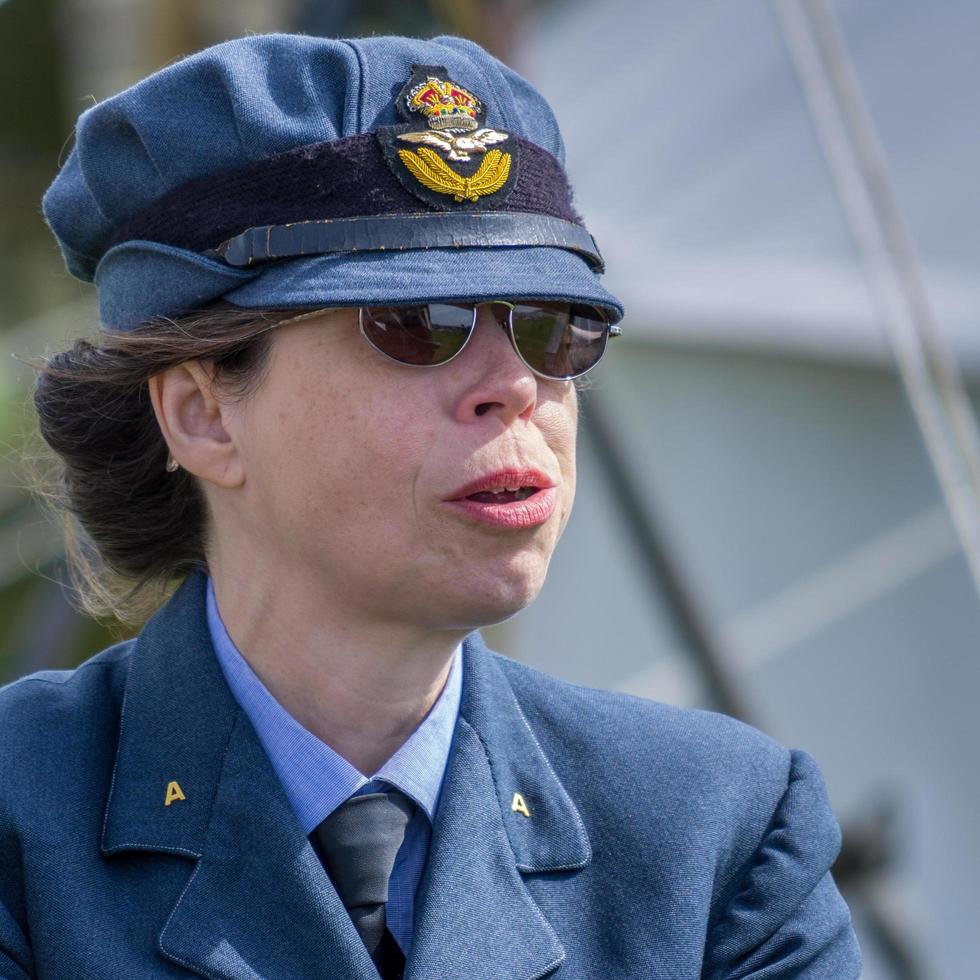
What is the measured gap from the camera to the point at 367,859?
5.68 ft

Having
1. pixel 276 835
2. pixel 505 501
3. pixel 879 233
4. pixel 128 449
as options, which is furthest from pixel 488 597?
pixel 879 233

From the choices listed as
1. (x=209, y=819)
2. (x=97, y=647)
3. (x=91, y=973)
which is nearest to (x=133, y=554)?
(x=209, y=819)

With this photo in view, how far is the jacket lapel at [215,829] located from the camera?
165 centimetres

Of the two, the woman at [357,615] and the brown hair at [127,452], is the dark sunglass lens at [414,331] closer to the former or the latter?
the woman at [357,615]

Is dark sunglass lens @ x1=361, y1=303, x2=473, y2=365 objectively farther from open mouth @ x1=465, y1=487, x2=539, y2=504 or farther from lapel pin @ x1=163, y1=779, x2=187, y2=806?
lapel pin @ x1=163, y1=779, x2=187, y2=806

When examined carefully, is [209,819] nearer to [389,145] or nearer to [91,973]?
[91,973]

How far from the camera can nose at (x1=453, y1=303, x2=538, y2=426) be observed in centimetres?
166

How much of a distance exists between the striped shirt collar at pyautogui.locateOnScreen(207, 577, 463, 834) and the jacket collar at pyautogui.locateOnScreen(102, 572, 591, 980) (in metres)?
0.02

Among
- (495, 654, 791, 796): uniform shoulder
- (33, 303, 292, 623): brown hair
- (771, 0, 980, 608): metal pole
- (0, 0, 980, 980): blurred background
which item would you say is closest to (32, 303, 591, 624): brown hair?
(33, 303, 292, 623): brown hair

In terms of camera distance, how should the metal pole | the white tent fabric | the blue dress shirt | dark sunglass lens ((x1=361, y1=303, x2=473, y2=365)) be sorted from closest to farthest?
dark sunglass lens ((x1=361, y1=303, x2=473, y2=365)), the blue dress shirt, the metal pole, the white tent fabric

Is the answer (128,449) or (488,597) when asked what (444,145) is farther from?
(128,449)

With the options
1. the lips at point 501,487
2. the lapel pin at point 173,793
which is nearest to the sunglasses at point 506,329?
the lips at point 501,487

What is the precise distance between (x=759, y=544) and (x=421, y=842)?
11.2 ft

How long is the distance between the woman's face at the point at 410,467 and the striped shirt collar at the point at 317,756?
0.53ft
